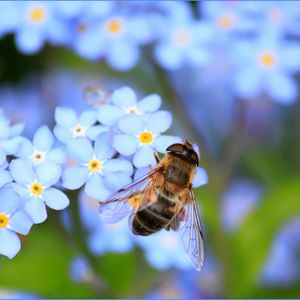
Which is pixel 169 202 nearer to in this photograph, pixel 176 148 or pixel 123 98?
pixel 176 148

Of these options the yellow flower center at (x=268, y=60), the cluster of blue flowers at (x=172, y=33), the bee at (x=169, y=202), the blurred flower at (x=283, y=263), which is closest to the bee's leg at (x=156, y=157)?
the bee at (x=169, y=202)

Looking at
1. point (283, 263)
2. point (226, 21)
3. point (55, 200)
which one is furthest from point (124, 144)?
point (283, 263)

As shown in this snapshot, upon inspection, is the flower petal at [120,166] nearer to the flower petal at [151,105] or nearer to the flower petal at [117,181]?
the flower petal at [117,181]

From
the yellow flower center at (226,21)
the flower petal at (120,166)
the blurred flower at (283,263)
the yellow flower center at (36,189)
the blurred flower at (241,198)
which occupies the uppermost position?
the yellow flower center at (226,21)

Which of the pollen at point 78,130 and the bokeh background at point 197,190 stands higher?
the bokeh background at point 197,190

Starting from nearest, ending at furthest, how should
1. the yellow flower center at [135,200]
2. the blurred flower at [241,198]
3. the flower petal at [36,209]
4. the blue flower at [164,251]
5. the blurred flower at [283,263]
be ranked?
the flower petal at [36,209], the yellow flower center at [135,200], the blue flower at [164,251], the blurred flower at [283,263], the blurred flower at [241,198]

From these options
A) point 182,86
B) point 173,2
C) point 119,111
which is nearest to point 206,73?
point 182,86

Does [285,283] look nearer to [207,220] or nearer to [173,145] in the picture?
[207,220]

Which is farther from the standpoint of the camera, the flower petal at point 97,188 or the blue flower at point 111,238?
the blue flower at point 111,238
